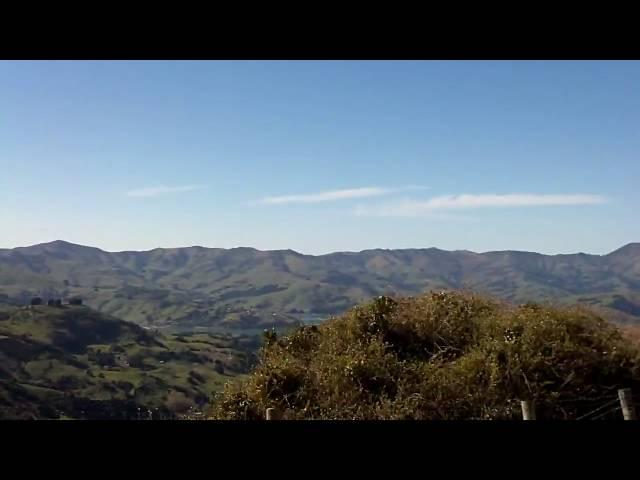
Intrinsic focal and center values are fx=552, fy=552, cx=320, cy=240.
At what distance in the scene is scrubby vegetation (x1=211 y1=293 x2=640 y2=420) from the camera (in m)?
7.25

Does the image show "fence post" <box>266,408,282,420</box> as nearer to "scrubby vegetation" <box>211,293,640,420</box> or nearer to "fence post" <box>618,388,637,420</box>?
"scrubby vegetation" <box>211,293,640,420</box>

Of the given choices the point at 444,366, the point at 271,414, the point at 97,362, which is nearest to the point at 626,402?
the point at 444,366

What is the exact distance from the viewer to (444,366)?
785cm

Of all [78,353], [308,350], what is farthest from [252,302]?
[308,350]

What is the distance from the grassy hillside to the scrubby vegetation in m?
24.5

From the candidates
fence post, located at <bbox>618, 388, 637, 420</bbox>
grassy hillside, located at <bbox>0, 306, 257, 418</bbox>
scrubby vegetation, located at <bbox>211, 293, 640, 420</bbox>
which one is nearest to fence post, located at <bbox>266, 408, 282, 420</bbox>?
scrubby vegetation, located at <bbox>211, 293, 640, 420</bbox>

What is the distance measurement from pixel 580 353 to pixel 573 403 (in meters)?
0.70

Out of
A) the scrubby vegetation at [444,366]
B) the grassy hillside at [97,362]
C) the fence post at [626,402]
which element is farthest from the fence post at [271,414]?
the grassy hillside at [97,362]

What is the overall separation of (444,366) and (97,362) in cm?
5166
